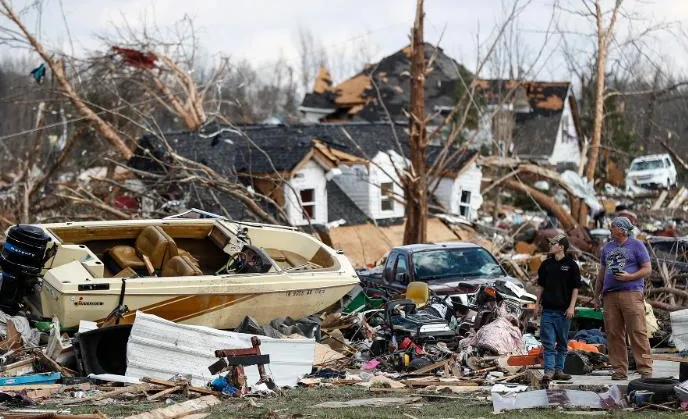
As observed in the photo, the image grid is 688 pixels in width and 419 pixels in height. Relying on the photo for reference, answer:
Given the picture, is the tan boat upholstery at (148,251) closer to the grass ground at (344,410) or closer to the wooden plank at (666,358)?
the grass ground at (344,410)

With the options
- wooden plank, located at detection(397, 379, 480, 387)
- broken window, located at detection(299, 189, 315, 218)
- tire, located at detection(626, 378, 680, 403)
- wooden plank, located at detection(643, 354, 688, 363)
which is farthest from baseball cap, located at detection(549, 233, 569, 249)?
broken window, located at detection(299, 189, 315, 218)

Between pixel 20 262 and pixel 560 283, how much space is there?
6.59m

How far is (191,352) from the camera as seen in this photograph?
11.0m

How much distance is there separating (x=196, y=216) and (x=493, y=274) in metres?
4.64

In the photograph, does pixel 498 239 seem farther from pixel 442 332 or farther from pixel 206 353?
pixel 206 353

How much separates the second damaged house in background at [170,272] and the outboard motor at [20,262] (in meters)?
0.01

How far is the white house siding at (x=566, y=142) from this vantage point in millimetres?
57562

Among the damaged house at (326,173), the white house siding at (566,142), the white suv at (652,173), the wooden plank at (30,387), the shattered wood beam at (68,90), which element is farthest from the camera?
the white house siding at (566,142)

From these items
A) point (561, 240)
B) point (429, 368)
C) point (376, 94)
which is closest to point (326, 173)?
point (429, 368)

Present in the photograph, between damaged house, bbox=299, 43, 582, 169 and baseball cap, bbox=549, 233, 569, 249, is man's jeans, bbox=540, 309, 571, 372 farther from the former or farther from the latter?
damaged house, bbox=299, 43, 582, 169

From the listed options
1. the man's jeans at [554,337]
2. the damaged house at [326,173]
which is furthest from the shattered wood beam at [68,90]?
the man's jeans at [554,337]

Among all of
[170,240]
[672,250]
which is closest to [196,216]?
[170,240]

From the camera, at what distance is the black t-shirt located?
35.1ft

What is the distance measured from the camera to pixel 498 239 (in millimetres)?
24984
